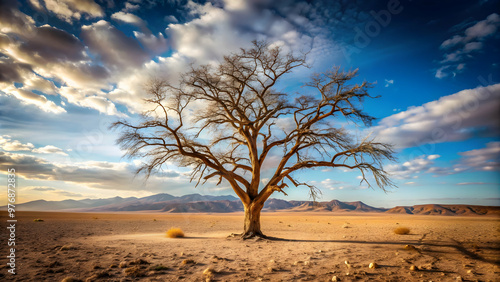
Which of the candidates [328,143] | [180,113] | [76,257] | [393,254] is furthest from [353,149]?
[76,257]

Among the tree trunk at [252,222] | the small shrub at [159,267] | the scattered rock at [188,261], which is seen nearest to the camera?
the small shrub at [159,267]

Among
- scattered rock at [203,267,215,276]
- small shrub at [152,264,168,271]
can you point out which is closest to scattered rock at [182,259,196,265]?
small shrub at [152,264,168,271]

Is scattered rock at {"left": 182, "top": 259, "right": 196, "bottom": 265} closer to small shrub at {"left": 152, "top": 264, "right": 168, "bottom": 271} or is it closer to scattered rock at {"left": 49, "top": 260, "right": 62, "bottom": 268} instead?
small shrub at {"left": 152, "top": 264, "right": 168, "bottom": 271}

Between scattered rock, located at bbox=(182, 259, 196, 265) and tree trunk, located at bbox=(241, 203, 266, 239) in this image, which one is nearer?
scattered rock, located at bbox=(182, 259, 196, 265)

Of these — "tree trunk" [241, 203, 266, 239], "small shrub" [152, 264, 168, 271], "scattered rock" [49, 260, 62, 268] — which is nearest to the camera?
"small shrub" [152, 264, 168, 271]

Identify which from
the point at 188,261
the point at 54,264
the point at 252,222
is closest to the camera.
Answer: the point at 54,264

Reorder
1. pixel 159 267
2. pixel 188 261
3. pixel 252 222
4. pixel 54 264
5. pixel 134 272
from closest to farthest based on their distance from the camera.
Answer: pixel 134 272, pixel 159 267, pixel 54 264, pixel 188 261, pixel 252 222

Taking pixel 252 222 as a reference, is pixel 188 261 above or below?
below

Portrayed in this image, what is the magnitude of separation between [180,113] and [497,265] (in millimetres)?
13972

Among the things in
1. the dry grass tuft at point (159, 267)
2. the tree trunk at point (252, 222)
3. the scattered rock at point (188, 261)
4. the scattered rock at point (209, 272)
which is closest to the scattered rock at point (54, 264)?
the dry grass tuft at point (159, 267)

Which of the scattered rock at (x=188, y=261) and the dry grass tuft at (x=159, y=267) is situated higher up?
the dry grass tuft at (x=159, y=267)

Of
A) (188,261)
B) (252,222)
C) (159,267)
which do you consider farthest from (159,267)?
(252,222)

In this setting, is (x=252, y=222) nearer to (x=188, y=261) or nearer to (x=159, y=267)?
(x=188, y=261)

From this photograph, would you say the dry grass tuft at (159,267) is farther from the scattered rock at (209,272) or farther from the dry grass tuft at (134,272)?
the scattered rock at (209,272)
